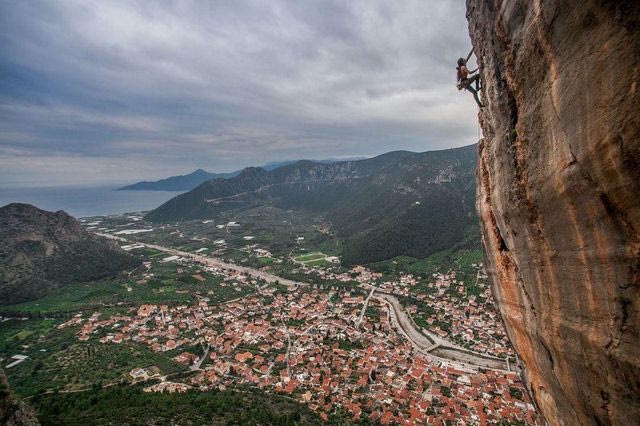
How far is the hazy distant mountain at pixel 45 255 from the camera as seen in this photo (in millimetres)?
69000

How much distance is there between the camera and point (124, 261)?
8806cm

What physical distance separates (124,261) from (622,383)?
101128mm

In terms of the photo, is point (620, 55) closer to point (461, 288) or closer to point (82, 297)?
point (461, 288)

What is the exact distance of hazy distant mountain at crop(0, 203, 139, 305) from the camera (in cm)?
6900

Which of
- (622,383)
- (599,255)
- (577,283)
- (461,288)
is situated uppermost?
(599,255)

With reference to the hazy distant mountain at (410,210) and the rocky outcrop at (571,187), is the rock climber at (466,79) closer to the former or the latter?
the rocky outcrop at (571,187)

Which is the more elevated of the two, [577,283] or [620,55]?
[620,55]

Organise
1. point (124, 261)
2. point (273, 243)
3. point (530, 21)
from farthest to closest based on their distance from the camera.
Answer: point (273, 243) → point (124, 261) → point (530, 21)

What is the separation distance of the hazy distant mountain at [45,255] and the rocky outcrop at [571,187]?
273ft

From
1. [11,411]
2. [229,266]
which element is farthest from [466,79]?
[229,266]

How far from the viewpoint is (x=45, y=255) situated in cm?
8062

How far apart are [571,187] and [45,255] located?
104m

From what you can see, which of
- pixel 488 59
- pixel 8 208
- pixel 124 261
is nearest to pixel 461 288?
pixel 488 59

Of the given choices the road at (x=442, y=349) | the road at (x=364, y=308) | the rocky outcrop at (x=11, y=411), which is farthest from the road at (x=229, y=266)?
the rocky outcrop at (x=11, y=411)
